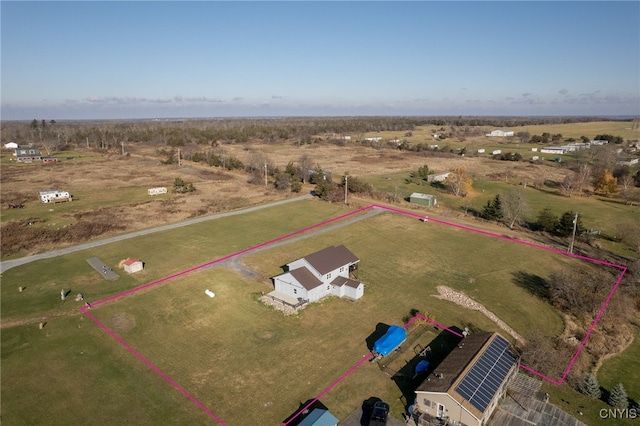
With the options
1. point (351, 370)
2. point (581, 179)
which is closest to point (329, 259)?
point (351, 370)

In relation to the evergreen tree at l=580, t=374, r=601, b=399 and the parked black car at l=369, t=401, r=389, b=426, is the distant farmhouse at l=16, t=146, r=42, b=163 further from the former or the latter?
the evergreen tree at l=580, t=374, r=601, b=399

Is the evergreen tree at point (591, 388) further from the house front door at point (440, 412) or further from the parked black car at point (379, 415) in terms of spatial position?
the parked black car at point (379, 415)

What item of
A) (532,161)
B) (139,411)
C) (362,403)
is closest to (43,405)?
(139,411)

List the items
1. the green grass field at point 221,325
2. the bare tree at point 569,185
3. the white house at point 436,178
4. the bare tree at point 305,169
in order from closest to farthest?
the green grass field at point 221,325 < the bare tree at point 569,185 < the white house at point 436,178 < the bare tree at point 305,169

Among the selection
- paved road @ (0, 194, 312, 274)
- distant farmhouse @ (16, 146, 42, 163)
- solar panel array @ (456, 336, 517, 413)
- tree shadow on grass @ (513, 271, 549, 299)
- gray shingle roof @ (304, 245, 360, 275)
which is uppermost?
distant farmhouse @ (16, 146, 42, 163)

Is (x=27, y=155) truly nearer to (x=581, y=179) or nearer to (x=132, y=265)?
(x=132, y=265)

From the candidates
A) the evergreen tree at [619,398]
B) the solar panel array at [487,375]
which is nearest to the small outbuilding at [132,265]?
the solar panel array at [487,375]

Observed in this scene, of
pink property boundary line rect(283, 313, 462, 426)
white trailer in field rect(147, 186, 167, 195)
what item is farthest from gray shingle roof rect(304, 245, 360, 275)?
white trailer in field rect(147, 186, 167, 195)
